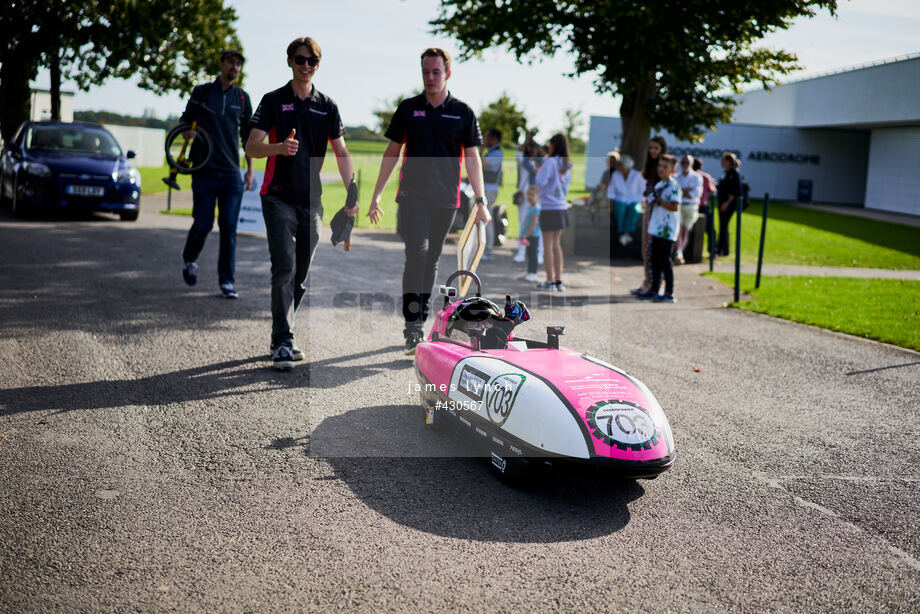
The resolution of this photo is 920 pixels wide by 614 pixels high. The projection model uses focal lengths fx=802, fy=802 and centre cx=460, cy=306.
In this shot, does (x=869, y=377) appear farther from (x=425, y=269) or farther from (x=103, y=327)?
(x=103, y=327)

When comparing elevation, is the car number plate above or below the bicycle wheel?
below

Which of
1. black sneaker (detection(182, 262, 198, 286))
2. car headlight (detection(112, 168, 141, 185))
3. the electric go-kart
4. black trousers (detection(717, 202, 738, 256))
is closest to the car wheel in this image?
car headlight (detection(112, 168, 141, 185))

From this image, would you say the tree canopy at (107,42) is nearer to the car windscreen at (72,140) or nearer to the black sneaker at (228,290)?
the car windscreen at (72,140)

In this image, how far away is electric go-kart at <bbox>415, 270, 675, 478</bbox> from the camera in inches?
151

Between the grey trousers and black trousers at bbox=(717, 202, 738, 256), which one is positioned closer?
the grey trousers

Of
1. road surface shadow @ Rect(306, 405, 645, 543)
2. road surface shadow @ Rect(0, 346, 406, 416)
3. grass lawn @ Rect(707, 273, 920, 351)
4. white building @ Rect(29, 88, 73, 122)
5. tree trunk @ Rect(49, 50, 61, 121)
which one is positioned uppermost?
white building @ Rect(29, 88, 73, 122)

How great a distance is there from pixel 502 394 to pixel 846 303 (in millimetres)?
8222

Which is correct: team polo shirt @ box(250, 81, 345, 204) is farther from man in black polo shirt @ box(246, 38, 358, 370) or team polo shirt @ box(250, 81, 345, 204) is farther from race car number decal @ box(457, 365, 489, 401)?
race car number decal @ box(457, 365, 489, 401)

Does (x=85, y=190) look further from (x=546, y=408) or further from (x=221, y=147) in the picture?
(x=546, y=408)

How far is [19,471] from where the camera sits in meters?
4.09

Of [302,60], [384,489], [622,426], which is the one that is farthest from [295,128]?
[622,426]

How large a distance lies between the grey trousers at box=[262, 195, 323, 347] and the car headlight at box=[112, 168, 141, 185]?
414 inches

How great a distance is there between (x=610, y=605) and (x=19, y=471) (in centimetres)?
302

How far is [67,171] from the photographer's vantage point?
14.9 metres
